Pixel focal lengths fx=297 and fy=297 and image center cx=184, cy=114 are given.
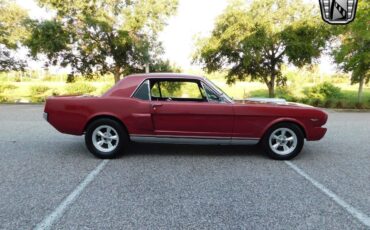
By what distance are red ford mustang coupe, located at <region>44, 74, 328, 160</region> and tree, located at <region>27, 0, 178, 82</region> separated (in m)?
13.2

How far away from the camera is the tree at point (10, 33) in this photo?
2175 centimetres

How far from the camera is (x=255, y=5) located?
17.6 m

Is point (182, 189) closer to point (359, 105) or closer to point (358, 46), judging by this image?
point (358, 46)

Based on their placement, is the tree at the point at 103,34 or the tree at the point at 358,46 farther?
the tree at the point at 103,34

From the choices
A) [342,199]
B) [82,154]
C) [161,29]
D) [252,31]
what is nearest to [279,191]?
[342,199]

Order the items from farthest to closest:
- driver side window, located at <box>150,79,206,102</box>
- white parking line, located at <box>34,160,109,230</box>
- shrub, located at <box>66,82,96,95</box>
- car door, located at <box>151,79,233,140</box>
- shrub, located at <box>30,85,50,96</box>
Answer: shrub, located at <box>66,82,96,95</box> → shrub, located at <box>30,85,50,96</box> → driver side window, located at <box>150,79,206,102</box> → car door, located at <box>151,79,233,140</box> → white parking line, located at <box>34,160,109,230</box>

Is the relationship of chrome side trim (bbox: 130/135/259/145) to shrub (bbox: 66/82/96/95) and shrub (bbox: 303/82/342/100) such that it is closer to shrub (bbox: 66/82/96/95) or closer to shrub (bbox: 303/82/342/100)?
shrub (bbox: 303/82/342/100)

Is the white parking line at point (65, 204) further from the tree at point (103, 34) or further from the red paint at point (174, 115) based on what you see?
the tree at point (103, 34)

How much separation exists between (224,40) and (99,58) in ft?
26.3

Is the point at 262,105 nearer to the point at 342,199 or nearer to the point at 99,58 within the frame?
the point at 342,199

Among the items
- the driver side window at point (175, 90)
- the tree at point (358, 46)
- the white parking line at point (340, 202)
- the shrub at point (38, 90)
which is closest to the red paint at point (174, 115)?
the driver side window at point (175, 90)

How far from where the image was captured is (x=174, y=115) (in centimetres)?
520

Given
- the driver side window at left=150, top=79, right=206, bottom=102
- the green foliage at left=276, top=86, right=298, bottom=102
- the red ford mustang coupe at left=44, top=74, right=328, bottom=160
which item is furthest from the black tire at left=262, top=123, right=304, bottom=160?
the green foliage at left=276, top=86, right=298, bottom=102

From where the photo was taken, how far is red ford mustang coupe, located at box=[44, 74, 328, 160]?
17.0 ft
